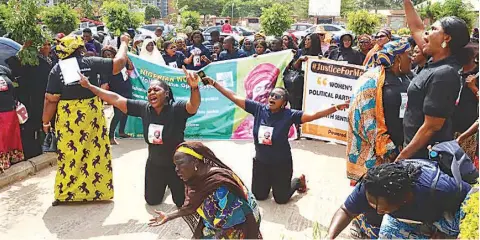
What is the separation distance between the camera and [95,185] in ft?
16.8

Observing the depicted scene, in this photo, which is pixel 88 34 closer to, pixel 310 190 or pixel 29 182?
pixel 29 182

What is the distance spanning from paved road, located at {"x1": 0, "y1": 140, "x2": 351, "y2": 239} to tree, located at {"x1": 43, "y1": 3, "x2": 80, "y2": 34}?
5756 mm

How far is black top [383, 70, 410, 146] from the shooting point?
4.02 m

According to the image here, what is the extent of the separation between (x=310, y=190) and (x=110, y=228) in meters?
2.19

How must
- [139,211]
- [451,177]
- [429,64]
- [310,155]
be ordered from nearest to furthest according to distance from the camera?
[451,177]
[429,64]
[139,211]
[310,155]

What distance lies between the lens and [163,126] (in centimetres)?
477

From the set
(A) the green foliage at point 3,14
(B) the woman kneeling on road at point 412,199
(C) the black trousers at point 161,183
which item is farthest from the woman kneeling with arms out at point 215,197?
(A) the green foliage at point 3,14

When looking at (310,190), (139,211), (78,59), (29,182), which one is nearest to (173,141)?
(139,211)

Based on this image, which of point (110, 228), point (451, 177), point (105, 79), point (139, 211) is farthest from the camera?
point (105, 79)

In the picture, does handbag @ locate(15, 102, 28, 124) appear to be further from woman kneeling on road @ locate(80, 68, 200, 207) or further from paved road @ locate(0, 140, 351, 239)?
woman kneeling on road @ locate(80, 68, 200, 207)

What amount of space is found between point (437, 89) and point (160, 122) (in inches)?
101

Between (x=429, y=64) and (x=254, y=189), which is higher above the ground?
(x=429, y=64)

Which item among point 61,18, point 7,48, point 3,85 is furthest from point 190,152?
point 61,18

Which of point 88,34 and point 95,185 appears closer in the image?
point 95,185
